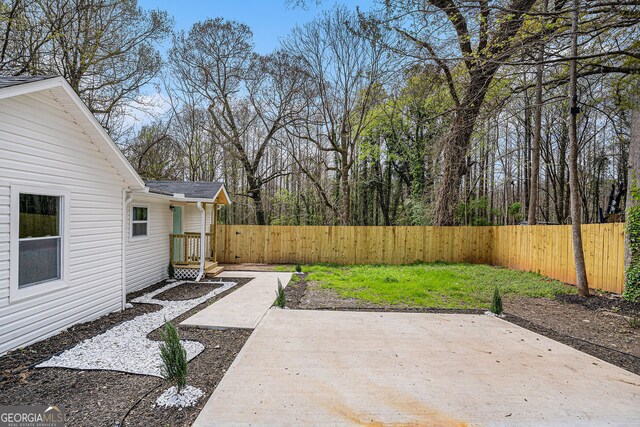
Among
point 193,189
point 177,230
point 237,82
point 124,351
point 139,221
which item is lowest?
point 124,351

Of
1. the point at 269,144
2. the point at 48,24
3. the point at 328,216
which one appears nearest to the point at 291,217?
the point at 328,216

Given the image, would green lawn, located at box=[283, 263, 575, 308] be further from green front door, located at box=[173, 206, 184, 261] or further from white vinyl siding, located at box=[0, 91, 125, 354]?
white vinyl siding, located at box=[0, 91, 125, 354]

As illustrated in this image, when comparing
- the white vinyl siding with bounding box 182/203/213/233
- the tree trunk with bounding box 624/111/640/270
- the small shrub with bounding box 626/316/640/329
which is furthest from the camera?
the white vinyl siding with bounding box 182/203/213/233

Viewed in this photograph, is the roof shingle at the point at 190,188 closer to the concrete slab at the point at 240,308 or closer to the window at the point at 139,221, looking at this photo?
the window at the point at 139,221

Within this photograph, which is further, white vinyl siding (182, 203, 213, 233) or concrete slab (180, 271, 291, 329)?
white vinyl siding (182, 203, 213, 233)

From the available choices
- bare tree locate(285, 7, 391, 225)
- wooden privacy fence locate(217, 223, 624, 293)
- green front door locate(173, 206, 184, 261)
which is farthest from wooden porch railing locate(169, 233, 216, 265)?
bare tree locate(285, 7, 391, 225)

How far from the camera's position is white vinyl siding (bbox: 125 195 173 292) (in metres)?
6.73

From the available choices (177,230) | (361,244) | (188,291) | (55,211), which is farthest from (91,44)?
(361,244)

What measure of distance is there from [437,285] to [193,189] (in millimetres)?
7581

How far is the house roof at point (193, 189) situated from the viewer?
28.2 feet

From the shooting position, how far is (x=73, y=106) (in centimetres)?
416

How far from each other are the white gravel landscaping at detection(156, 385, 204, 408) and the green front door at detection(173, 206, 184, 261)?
22.2 feet

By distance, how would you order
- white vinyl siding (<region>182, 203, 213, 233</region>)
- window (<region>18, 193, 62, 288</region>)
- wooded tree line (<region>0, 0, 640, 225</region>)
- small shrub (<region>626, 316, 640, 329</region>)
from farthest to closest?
white vinyl siding (<region>182, 203, 213, 233</region>) → wooded tree line (<region>0, 0, 640, 225</region>) → small shrub (<region>626, 316, 640, 329</region>) → window (<region>18, 193, 62, 288</region>)

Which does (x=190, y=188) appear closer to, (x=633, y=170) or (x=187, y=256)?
(x=187, y=256)
